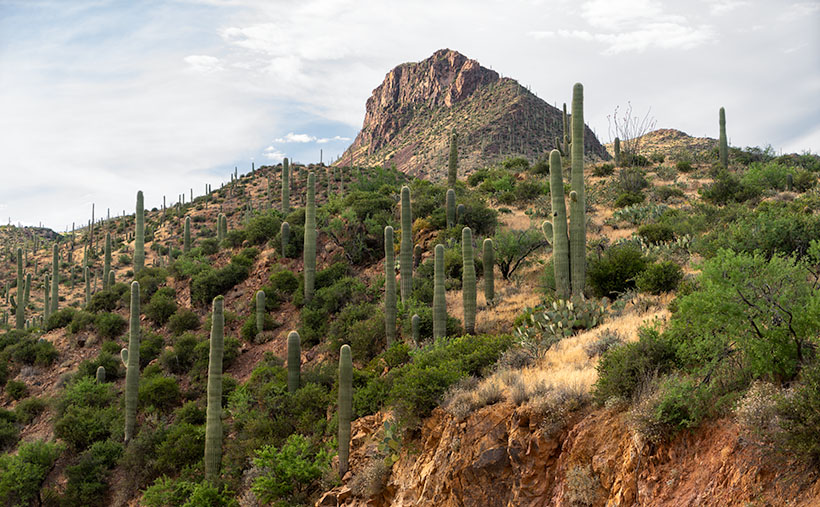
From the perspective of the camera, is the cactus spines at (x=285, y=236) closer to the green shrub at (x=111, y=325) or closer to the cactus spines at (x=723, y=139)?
the green shrub at (x=111, y=325)

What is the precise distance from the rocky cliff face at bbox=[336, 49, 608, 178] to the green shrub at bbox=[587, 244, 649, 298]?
4366 centimetres

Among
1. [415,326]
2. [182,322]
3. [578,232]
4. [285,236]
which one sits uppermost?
[285,236]

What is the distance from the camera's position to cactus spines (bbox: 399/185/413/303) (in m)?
19.2

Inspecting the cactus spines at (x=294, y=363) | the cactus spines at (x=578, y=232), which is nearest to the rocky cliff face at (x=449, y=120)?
the cactus spines at (x=578, y=232)

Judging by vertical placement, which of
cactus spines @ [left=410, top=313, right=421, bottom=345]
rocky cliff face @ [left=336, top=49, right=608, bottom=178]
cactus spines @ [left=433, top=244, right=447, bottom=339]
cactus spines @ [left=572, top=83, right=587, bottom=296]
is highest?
rocky cliff face @ [left=336, top=49, right=608, bottom=178]

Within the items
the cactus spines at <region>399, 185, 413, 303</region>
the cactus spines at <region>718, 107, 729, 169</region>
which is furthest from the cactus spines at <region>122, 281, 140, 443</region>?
the cactus spines at <region>718, 107, 729, 169</region>

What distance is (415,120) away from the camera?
347 ft

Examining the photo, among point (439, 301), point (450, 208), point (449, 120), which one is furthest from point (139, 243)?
point (449, 120)

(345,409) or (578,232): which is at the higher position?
(578,232)

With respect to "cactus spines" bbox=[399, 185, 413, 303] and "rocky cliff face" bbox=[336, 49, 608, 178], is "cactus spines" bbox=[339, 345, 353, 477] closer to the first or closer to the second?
"cactus spines" bbox=[399, 185, 413, 303]

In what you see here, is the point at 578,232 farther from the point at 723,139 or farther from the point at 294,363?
the point at 723,139

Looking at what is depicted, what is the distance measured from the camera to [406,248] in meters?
19.2

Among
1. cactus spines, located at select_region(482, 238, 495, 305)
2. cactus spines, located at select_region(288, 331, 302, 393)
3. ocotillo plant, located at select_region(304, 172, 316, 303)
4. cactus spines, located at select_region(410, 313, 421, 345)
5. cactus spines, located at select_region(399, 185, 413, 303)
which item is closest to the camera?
cactus spines, located at select_region(410, 313, 421, 345)

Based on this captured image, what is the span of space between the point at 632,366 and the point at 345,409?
697 cm
